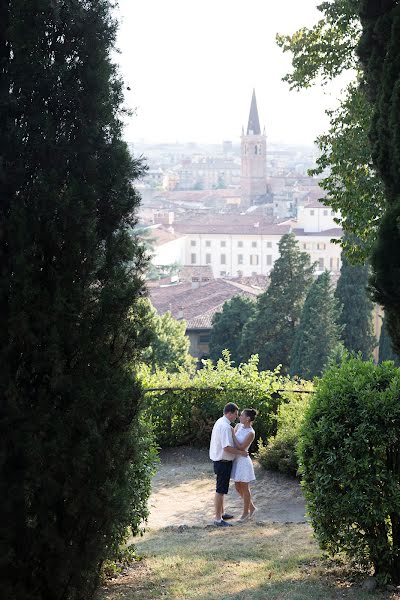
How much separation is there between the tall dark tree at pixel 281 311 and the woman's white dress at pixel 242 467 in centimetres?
3444

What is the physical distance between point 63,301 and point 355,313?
4211 centimetres

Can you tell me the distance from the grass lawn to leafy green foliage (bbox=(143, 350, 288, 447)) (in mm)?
4955

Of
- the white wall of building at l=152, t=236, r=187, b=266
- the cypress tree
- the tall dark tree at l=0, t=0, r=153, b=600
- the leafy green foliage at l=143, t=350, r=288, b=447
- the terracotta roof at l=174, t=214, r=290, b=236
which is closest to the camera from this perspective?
the tall dark tree at l=0, t=0, r=153, b=600

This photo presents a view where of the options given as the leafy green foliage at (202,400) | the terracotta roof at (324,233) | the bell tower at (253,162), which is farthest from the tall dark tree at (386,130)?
the bell tower at (253,162)

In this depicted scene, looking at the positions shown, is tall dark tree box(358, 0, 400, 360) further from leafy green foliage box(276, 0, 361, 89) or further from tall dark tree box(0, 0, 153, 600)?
leafy green foliage box(276, 0, 361, 89)

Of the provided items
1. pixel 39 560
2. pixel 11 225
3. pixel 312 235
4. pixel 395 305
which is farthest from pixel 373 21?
pixel 312 235

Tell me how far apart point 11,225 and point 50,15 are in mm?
1270

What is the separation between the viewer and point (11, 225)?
16.4ft

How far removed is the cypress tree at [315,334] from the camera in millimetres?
41969

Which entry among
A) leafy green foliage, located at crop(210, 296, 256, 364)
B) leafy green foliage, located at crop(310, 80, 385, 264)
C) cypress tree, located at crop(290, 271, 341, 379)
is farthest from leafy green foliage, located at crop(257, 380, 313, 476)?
leafy green foliage, located at crop(210, 296, 256, 364)

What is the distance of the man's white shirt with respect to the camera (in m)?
9.49

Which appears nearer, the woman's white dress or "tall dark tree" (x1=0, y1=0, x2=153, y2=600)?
"tall dark tree" (x1=0, y1=0, x2=153, y2=600)

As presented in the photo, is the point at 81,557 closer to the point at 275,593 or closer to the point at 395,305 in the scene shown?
the point at 275,593

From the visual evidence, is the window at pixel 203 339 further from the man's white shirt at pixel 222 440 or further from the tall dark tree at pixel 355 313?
the man's white shirt at pixel 222 440
